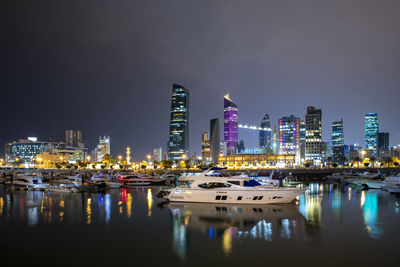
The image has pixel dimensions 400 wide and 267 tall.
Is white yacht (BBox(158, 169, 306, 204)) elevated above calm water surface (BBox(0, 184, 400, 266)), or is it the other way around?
white yacht (BBox(158, 169, 306, 204))

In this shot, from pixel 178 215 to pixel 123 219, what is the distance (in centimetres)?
423

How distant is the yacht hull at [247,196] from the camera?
2698 cm

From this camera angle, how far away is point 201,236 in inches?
672

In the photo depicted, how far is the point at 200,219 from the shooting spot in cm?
2167

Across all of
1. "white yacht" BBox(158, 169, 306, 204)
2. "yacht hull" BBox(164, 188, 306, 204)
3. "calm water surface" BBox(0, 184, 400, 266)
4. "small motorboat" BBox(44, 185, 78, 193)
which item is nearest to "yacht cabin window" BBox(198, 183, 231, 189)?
"white yacht" BBox(158, 169, 306, 204)

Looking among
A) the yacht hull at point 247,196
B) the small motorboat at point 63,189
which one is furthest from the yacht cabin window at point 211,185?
the small motorboat at point 63,189

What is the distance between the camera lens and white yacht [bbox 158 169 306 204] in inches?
1064

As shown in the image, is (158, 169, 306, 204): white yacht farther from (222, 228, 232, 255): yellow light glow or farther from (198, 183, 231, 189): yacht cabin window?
(222, 228, 232, 255): yellow light glow

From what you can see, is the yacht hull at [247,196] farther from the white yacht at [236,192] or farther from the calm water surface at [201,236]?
the calm water surface at [201,236]

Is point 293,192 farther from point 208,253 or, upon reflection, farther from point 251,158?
point 251,158

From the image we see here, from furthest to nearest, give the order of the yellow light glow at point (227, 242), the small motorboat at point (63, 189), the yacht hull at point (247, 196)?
1. the small motorboat at point (63, 189)
2. the yacht hull at point (247, 196)
3. the yellow light glow at point (227, 242)

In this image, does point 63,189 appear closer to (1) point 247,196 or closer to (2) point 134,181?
(2) point 134,181

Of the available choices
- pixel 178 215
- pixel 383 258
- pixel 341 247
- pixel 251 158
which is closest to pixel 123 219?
pixel 178 215

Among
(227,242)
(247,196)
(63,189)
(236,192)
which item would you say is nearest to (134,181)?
(63,189)
